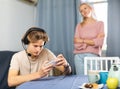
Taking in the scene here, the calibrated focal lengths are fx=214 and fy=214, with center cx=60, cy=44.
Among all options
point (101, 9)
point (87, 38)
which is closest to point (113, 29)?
point (101, 9)

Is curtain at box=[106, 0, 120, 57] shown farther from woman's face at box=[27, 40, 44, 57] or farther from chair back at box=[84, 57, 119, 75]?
woman's face at box=[27, 40, 44, 57]

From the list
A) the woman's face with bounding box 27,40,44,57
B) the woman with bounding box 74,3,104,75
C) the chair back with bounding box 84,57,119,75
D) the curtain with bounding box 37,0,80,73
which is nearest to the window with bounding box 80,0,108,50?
the curtain with bounding box 37,0,80,73

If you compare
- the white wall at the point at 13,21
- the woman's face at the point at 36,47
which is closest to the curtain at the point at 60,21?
the white wall at the point at 13,21

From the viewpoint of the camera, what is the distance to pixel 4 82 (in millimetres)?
2295

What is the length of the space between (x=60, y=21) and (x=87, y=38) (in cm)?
87

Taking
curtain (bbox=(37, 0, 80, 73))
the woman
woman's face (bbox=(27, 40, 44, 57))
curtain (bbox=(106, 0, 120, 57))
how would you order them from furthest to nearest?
1. curtain (bbox=(37, 0, 80, 73))
2. curtain (bbox=(106, 0, 120, 57))
3. the woman
4. woman's face (bbox=(27, 40, 44, 57))

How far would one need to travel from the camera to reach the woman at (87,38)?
2482mm

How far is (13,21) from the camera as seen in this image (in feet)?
10.3

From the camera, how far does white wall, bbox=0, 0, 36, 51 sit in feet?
9.56

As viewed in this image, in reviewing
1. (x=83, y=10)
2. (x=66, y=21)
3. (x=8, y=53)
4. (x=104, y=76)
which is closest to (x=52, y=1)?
(x=66, y=21)

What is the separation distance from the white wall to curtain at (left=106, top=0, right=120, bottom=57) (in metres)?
1.32

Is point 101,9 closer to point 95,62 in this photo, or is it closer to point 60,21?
point 60,21

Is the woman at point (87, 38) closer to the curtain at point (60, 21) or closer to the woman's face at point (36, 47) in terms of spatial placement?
the curtain at point (60, 21)

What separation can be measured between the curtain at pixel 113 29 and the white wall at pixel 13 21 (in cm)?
132
